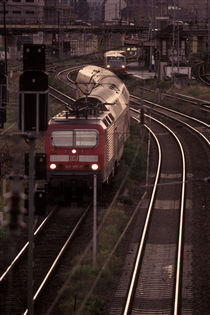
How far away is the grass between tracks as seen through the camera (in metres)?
14.8

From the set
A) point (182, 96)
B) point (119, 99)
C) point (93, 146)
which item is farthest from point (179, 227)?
point (182, 96)

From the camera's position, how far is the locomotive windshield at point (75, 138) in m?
22.1

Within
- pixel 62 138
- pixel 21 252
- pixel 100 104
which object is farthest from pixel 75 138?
pixel 21 252

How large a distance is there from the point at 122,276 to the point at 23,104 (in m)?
5.97

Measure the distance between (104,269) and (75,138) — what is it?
247 inches

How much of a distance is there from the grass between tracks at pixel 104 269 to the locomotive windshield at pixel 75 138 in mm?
2135

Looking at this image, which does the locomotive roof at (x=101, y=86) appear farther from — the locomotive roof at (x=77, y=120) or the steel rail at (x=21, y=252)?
the steel rail at (x=21, y=252)

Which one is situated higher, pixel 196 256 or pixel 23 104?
pixel 23 104

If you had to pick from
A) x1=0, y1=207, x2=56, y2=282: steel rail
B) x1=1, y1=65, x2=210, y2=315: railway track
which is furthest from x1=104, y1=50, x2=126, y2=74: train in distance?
x1=0, y1=207, x2=56, y2=282: steel rail

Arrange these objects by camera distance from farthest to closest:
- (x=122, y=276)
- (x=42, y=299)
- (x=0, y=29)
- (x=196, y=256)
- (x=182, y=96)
→ 1. (x=0, y=29)
2. (x=182, y=96)
3. (x=196, y=256)
4. (x=122, y=276)
5. (x=42, y=299)

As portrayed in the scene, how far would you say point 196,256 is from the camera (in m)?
18.2

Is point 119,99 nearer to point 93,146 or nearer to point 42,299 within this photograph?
point 93,146

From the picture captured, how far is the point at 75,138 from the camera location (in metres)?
22.1

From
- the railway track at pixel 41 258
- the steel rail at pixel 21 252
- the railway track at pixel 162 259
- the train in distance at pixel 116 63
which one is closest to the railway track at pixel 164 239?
the railway track at pixel 162 259
